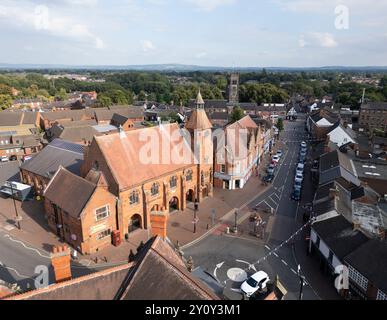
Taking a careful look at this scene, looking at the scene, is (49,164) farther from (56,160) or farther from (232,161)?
(232,161)

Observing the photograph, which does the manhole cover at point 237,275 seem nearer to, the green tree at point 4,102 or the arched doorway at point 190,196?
the arched doorway at point 190,196

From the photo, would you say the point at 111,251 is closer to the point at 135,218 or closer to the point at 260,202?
the point at 135,218

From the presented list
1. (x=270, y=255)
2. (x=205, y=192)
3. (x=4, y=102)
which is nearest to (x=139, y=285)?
(x=270, y=255)

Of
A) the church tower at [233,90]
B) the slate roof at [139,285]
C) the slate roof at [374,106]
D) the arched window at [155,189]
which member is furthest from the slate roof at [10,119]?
the slate roof at [374,106]

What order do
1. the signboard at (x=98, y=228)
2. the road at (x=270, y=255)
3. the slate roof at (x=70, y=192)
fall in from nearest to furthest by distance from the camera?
1. the road at (x=270, y=255)
2. the slate roof at (x=70, y=192)
3. the signboard at (x=98, y=228)
